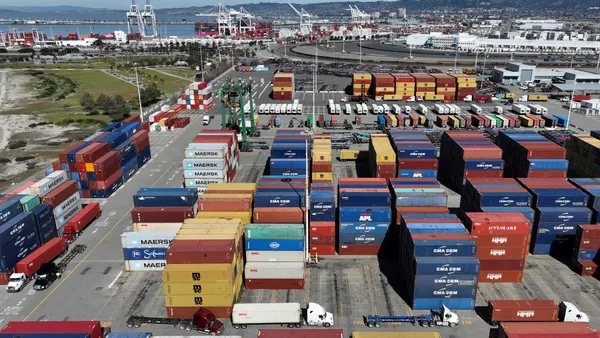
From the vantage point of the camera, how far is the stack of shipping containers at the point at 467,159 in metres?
50.8

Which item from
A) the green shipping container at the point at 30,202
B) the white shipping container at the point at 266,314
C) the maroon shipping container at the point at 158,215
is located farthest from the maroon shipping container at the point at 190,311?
the green shipping container at the point at 30,202

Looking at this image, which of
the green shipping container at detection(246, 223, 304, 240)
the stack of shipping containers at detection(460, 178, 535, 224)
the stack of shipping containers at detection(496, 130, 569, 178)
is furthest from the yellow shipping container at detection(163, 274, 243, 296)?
the stack of shipping containers at detection(496, 130, 569, 178)

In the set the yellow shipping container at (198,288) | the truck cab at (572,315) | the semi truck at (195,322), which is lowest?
the semi truck at (195,322)

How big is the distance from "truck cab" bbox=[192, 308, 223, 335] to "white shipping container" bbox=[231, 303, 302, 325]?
117 cm

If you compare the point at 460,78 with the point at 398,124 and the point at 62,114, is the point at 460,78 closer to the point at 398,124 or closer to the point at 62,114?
the point at 398,124

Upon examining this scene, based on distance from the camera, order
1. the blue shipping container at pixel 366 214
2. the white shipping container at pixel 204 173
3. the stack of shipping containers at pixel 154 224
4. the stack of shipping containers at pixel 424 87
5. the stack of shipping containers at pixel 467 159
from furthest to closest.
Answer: the stack of shipping containers at pixel 424 87 < the white shipping container at pixel 204 173 < the stack of shipping containers at pixel 467 159 < the blue shipping container at pixel 366 214 < the stack of shipping containers at pixel 154 224

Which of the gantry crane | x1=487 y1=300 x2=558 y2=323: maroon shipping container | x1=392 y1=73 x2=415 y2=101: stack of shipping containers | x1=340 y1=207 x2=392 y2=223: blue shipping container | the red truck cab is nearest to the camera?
x1=487 y1=300 x2=558 y2=323: maroon shipping container

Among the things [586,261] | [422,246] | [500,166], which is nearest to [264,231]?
[422,246]

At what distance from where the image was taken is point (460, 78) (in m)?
110

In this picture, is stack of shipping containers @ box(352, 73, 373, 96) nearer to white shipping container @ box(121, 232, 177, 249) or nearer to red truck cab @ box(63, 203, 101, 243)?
red truck cab @ box(63, 203, 101, 243)

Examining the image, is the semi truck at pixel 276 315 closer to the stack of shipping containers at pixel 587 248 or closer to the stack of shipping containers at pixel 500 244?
the stack of shipping containers at pixel 500 244

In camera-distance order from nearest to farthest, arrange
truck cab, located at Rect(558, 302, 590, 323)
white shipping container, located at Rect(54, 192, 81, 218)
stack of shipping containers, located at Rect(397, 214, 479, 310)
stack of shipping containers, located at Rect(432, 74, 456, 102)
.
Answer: truck cab, located at Rect(558, 302, 590, 323) → stack of shipping containers, located at Rect(397, 214, 479, 310) → white shipping container, located at Rect(54, 192, 81, 218) → stack of shipping containers, located at Rect(432, 74, 456, 102)

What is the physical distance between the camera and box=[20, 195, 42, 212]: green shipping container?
132ft

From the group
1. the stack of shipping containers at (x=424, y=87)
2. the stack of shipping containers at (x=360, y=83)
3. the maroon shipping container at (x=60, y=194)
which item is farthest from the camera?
the stack of shipping containers at (x=360, y=83)
